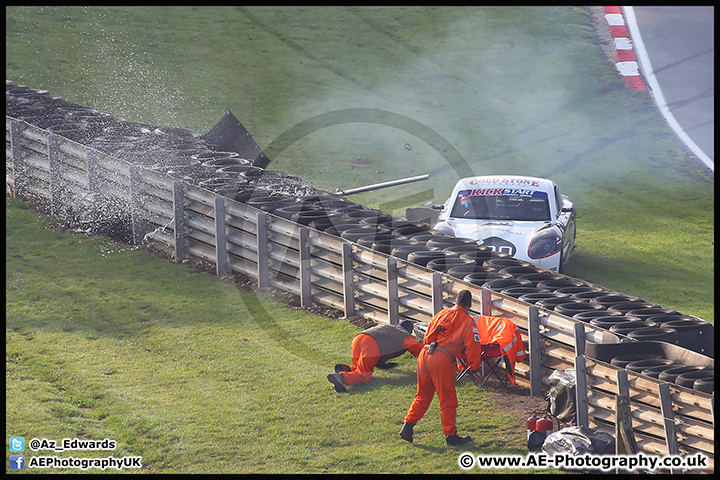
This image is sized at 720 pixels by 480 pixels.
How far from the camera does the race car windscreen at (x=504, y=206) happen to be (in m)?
Result: 14.0

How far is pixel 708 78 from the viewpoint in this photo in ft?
96.6

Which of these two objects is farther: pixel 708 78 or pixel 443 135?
pixel 708 78

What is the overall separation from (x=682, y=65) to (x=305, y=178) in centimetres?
1769

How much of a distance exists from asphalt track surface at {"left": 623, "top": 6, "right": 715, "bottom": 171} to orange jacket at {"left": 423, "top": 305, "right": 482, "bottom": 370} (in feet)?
60.0

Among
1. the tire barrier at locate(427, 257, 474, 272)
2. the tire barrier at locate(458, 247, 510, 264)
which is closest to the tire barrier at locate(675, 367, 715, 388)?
the tire barrier at locate(458, 247, 510, 264)

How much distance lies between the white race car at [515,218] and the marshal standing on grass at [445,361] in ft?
17.6

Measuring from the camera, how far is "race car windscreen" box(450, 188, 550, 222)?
14031 mm

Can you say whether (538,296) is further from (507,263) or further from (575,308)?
(507,263)

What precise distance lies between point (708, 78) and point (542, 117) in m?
7.35

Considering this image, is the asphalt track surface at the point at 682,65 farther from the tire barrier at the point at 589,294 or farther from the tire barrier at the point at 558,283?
the tire barrier at the point at 589,294

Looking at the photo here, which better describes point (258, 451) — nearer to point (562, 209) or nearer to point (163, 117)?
point (562, 209)

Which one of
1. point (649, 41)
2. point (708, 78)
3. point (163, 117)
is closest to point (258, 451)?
point (163, 117)

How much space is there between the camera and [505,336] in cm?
909

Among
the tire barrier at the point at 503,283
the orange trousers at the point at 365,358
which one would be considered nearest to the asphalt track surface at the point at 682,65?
the tire barrier at the point at 503,283
